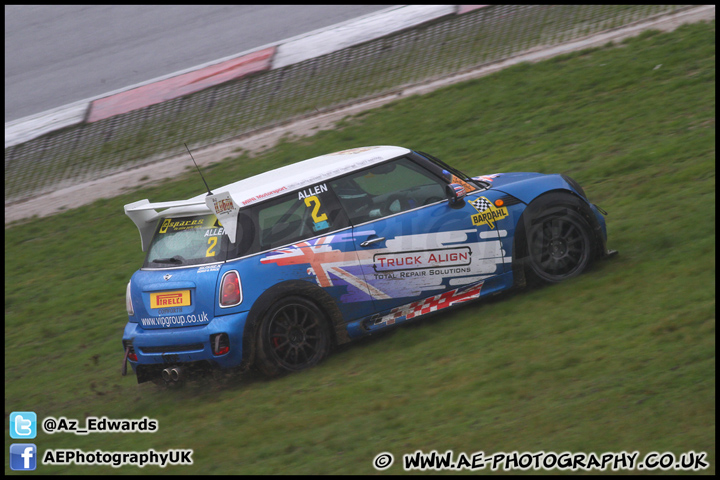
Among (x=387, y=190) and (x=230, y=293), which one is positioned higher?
(x=387, y=190)

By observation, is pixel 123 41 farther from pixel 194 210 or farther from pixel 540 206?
pixel 540 206

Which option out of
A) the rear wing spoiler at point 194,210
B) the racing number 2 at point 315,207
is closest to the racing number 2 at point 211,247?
A: the rear wing spoiler at point 194,210

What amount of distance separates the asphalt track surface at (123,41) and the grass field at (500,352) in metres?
6.92

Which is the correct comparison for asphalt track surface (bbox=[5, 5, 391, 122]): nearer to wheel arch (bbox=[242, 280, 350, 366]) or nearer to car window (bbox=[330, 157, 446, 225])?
car window (bbox=[330, 157, 446, 225])

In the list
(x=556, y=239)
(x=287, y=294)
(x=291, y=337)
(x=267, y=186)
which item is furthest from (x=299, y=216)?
(x=556, y=239)

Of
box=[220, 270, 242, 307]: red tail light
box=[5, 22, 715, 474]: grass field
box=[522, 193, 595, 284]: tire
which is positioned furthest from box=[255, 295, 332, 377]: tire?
box=[522, 193, 595, 284]: tire

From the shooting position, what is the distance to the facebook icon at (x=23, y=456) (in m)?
5.50

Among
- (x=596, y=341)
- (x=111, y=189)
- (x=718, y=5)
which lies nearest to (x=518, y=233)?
(x=596, y=341)

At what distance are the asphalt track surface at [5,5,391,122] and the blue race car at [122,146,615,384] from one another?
1175 cm

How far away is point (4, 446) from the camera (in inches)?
232

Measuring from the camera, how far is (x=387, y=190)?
686cm

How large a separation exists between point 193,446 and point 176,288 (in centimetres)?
139

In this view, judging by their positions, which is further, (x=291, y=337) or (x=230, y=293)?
(x=291, y=337)

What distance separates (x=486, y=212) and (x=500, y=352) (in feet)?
4.91
